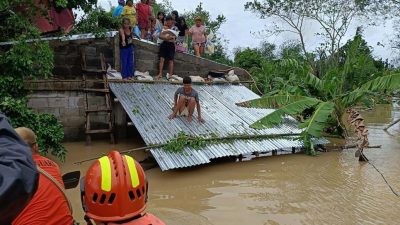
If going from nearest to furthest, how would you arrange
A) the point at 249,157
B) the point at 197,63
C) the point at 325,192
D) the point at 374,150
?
the point at 325,192 < the point at 249,157 < the point at 374,150 < the point at 197,63

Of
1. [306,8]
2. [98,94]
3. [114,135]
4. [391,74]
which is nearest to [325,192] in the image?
[391,74]

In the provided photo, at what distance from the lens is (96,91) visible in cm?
1021

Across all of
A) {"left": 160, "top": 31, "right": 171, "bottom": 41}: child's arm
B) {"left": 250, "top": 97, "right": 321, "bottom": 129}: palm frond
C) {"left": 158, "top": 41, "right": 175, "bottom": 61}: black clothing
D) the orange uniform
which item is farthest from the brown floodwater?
{"left": 160, "top": 31, "right": 171, "bottom": 41}: child's arm

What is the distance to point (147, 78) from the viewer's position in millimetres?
10859

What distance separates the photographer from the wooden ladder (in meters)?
9.76

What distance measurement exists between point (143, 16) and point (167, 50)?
78.7 inches

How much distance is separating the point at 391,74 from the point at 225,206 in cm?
523

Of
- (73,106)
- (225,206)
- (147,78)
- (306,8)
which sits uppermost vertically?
(306,8)

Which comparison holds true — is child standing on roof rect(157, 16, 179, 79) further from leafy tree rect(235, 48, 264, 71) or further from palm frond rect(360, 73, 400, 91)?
leafy tree rect(235, 48, 264, 71)

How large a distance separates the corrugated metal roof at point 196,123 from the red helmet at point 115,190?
5361mm

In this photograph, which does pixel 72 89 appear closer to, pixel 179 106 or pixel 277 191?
pixel 179 106

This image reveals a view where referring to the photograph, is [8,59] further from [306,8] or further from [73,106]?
[306,8]

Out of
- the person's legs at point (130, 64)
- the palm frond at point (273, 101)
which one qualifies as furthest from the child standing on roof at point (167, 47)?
the palm frond at point (273, 101)

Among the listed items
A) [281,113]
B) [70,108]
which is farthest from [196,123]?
[70,108]
